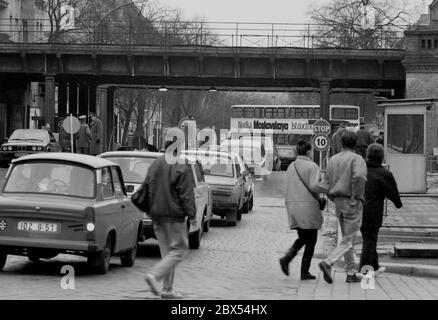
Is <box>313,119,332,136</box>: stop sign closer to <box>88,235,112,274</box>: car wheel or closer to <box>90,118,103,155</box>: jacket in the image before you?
<box>90,118,103,155</box>: jacket

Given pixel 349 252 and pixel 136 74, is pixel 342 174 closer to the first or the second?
pixel 349 252

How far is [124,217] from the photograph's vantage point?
575 inches

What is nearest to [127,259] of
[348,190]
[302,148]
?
[302,148]

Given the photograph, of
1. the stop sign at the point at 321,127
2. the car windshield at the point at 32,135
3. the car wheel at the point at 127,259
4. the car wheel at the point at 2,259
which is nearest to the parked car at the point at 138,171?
the car wheel at the point at 127,259

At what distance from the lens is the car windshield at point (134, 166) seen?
18.0 m

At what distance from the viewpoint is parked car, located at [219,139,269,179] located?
47469mm

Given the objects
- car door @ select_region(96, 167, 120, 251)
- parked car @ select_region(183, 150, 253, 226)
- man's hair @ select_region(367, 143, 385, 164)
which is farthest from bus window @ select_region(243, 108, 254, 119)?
man's hair @ select_region(367, 143, 385, 164)

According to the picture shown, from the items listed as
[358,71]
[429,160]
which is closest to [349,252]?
[429,160]

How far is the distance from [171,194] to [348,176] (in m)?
2.85

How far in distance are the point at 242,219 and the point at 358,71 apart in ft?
109

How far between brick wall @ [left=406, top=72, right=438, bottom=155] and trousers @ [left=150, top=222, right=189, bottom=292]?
4074 centimetres

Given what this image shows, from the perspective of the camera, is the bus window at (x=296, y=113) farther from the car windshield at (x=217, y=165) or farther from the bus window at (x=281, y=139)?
the car windshield at (x=217, y=165)

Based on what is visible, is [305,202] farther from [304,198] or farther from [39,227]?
[39,227]

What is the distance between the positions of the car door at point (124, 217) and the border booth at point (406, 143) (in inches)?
645
